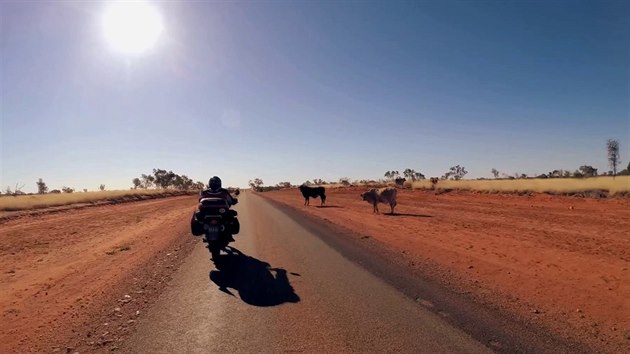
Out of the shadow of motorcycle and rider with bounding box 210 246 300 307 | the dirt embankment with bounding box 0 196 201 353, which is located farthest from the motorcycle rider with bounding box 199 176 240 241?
the dirt embankment with bounding box 0 196 201 353

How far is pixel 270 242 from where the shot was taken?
593 inches

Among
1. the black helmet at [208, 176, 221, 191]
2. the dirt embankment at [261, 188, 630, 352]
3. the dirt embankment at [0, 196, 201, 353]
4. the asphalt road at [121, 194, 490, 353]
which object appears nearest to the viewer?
the asphalt road at [121, 194, 490, 353]

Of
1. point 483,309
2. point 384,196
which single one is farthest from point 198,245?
point 384,196

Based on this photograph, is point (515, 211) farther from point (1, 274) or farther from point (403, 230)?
point (1, 274)

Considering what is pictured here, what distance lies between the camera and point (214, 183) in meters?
12.6

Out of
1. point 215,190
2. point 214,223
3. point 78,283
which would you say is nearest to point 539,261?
point 214,223

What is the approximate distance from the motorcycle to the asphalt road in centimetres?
63

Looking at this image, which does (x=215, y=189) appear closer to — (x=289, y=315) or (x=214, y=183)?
(x=214, y=183)

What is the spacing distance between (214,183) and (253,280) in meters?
4.31

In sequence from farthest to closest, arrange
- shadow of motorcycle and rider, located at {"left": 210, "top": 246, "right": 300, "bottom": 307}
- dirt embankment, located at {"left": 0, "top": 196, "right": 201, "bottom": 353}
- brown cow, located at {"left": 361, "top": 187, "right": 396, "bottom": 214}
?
brown cow, located at {"left": 361, "top": 187, "right": 396, "bottom": 214}
shadow of motorcycle and rider, located at {"left": 210, "top": 246, "right": 300, "bottom": 307}
dirt embankment, located at {"left": 0, "top": 196, "right": 201, "bottom": 353}

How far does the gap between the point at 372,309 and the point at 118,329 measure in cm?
414

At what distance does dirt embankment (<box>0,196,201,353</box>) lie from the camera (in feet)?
20.9

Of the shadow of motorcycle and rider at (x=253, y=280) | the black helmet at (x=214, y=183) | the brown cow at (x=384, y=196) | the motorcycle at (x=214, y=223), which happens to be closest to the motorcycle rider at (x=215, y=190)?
the black helmet at (x=214, y=183)

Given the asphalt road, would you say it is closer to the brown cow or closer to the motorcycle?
the motorcycle
